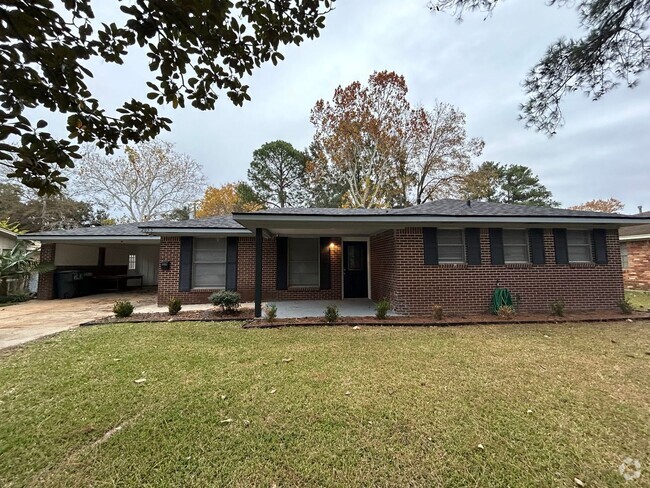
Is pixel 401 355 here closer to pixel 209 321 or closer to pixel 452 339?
pixel 452 339

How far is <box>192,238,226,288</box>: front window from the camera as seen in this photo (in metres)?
9.55

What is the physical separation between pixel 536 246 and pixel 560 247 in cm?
73

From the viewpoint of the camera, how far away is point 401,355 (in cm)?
458

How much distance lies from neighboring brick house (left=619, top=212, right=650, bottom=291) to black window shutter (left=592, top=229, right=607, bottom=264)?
20.5 feet

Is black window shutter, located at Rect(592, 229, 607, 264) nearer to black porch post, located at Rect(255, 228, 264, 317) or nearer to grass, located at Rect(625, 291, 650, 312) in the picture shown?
grass, located at Rect(625, 291, 650, 312)

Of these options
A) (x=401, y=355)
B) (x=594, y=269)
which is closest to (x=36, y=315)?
(x=401, y=355)

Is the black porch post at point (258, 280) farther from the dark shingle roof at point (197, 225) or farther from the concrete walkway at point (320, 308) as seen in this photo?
the dark shingle roof at point (197, 225)

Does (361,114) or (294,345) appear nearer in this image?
(294,345)

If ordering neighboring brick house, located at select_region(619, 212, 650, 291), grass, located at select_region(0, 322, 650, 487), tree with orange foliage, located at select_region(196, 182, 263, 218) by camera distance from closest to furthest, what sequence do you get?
grass, located at select_region(0, 322, 650, 487) → neighboring brick house, located at select_region(619, 212, 650, 291) → tree with orange foliage, located at select_region(196, 182, 263, 218)

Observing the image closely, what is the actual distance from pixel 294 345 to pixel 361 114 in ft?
56.4

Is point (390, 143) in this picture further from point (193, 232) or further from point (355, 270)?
point (193, 232)

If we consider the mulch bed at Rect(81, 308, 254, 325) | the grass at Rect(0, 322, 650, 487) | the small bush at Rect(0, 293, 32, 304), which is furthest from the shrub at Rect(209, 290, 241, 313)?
the small bush at Rect(0, 293, 32, 304)

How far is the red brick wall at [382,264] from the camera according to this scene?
8055mm

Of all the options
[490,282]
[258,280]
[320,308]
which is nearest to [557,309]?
[490,282]
